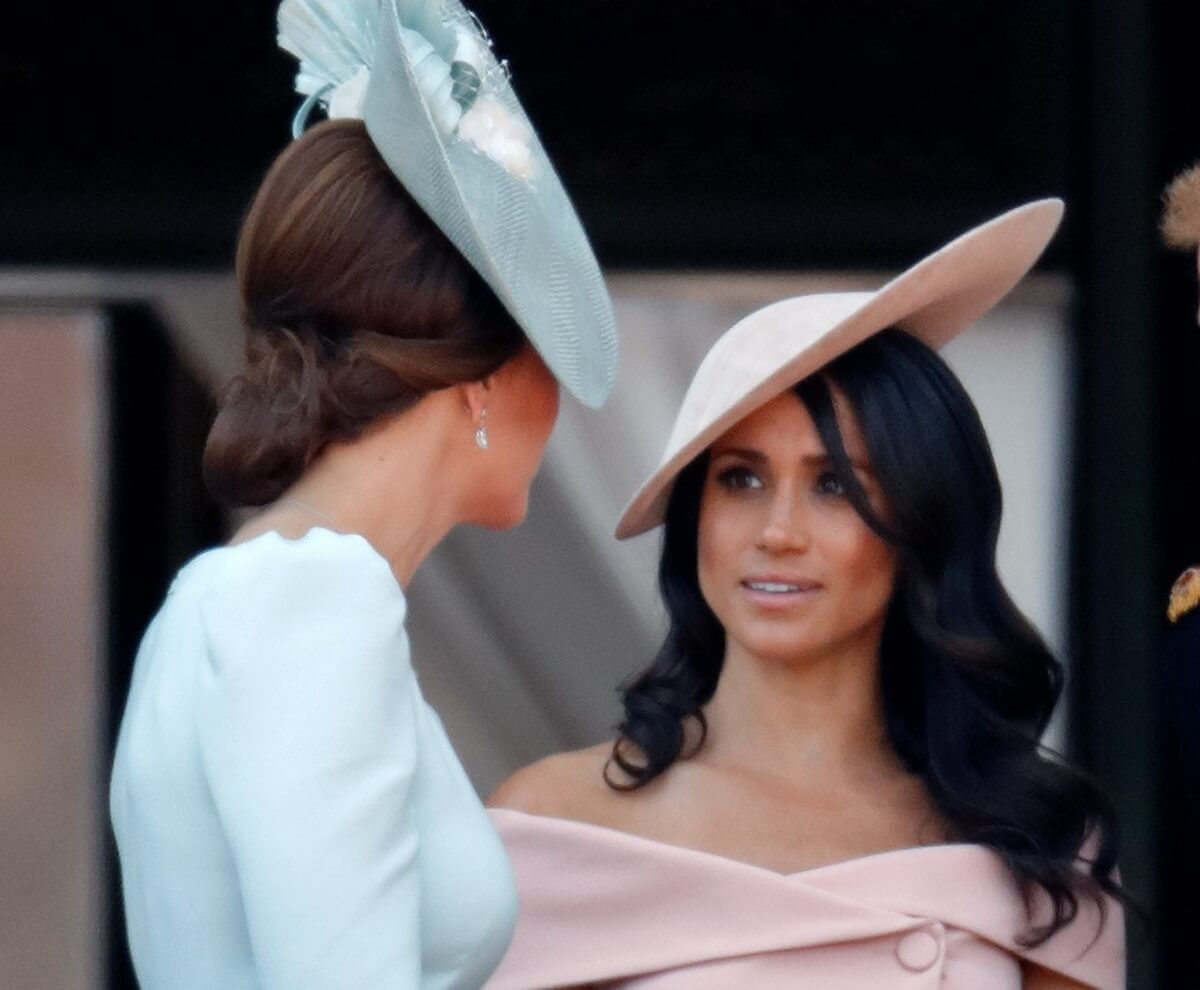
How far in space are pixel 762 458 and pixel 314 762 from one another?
3.25ft

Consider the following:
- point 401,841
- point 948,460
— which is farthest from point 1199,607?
point 401,841

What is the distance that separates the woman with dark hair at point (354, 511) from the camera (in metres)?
1.70

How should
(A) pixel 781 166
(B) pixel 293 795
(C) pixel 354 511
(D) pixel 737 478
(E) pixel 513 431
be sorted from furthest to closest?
(A) pixel 781 166 < (D) pixel 737 478 < (E) pixel 513 431 < (C) pixel 354 511 < (B) pixel 293 795

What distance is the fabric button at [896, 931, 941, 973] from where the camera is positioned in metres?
2.53

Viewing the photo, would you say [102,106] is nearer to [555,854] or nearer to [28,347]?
[28,347]

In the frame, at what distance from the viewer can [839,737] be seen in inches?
106

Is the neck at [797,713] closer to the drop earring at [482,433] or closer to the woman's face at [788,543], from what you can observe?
the woman's face at [788,543]

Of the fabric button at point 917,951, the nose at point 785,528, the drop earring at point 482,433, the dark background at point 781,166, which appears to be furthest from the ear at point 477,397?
the dark background at point 781,166

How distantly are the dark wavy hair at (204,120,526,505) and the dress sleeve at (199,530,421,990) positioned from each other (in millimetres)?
124

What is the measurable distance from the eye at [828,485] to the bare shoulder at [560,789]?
38 cm

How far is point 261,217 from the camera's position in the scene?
1.88 m

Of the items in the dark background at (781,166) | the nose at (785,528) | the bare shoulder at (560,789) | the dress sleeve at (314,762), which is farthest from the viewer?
the dark background at (781,166)

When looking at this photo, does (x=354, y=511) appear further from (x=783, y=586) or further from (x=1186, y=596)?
(x=1186, y=596)

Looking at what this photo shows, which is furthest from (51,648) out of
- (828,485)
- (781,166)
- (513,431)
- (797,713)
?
(513,431)
